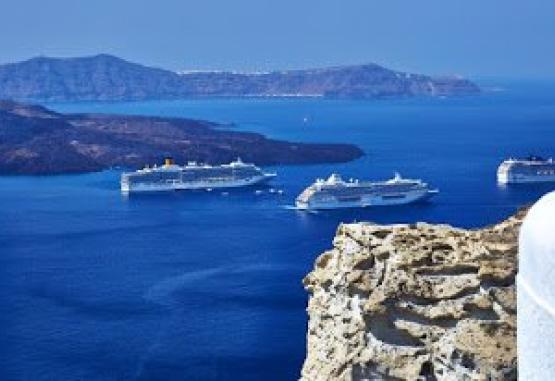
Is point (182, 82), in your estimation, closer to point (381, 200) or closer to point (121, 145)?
point (121, 145)

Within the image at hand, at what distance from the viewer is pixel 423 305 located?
3004mm

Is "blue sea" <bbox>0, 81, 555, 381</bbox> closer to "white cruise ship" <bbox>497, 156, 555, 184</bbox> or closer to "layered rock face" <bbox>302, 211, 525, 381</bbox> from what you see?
"white cruise ship" <bbox>497, 156, 555, 184</bbox>

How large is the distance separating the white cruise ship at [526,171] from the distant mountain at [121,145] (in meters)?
10.2

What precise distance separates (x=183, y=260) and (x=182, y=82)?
8931 centimetres

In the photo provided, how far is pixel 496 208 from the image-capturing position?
27203mm

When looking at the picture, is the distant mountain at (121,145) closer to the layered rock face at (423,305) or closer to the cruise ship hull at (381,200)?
the cruise ship hull at (381,200)

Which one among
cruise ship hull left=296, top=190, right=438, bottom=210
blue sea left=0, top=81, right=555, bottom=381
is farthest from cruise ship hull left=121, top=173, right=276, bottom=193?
cruise ship hull left=296, top=190, right=438, bottom=210

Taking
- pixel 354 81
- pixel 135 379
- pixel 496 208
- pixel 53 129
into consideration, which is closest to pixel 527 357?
pixel 135 379

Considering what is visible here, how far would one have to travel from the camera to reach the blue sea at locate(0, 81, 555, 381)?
13773 mm

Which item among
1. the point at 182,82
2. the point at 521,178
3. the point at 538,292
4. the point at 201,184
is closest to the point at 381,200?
the point at 521,178

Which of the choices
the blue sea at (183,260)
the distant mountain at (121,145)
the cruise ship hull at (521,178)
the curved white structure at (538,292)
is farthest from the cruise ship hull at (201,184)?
the curved white structure at (538,292)

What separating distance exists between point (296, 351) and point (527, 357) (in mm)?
12320

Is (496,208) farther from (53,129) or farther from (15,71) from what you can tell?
(15,71)

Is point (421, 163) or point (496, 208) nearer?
point (496, 208)
